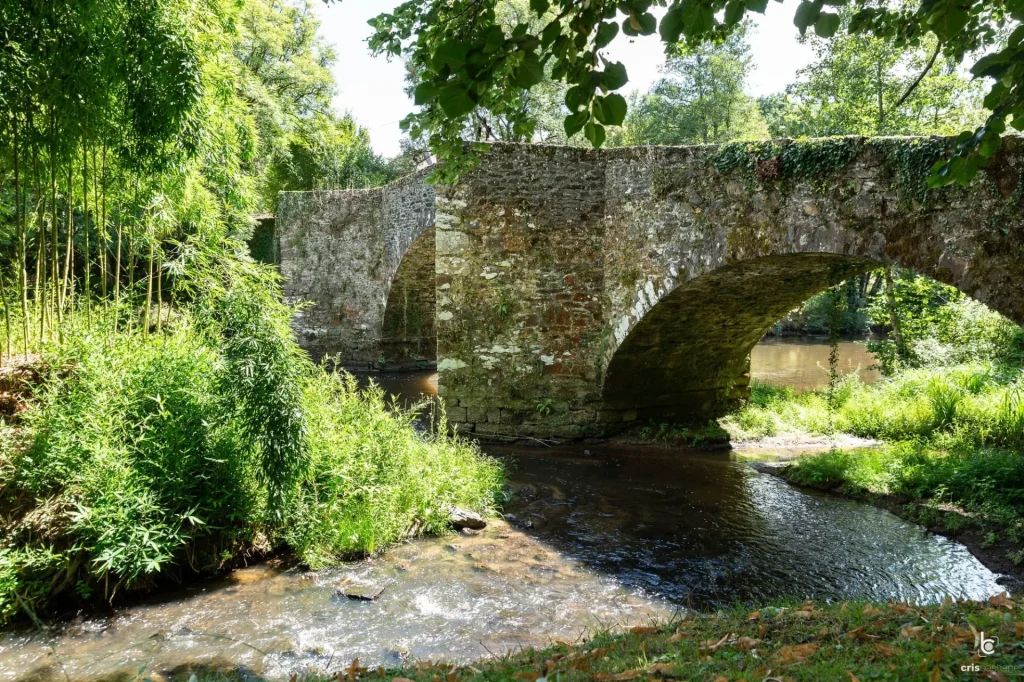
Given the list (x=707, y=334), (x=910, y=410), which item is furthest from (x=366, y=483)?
(x=910, y=410)

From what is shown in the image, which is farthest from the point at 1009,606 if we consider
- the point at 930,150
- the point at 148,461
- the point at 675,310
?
the point at 675,310

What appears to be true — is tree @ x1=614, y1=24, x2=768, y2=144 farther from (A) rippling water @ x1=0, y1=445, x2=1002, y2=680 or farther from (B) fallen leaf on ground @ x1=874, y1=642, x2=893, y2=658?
(B) fallen leaf on ground @ x1=874, y1=642, x2=893, y2=658

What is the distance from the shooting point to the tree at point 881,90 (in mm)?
15109

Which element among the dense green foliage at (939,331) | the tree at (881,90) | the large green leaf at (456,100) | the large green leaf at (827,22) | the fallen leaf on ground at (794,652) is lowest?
the fallen leaf on ground at (794,652)

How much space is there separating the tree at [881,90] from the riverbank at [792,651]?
47.1 ft

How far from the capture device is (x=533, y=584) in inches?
185

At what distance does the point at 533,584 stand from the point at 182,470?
251 centimetres

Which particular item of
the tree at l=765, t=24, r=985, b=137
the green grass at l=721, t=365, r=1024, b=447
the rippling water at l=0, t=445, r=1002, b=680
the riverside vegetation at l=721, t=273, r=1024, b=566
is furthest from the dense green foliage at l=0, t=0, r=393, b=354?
the tree at l=765, t=24, r=985, b=137

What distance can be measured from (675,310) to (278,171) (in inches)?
762

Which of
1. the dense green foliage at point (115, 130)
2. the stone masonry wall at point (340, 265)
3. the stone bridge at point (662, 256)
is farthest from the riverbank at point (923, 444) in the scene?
the stone masonry wall at point (340, 265)

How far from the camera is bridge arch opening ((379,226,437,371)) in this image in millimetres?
14547

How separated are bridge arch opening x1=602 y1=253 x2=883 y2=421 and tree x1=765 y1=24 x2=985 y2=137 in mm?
8677

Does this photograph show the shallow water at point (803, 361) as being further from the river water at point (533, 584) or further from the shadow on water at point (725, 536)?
the river water at point (533, 584)

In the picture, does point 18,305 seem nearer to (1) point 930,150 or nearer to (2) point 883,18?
(2) point 883,18
